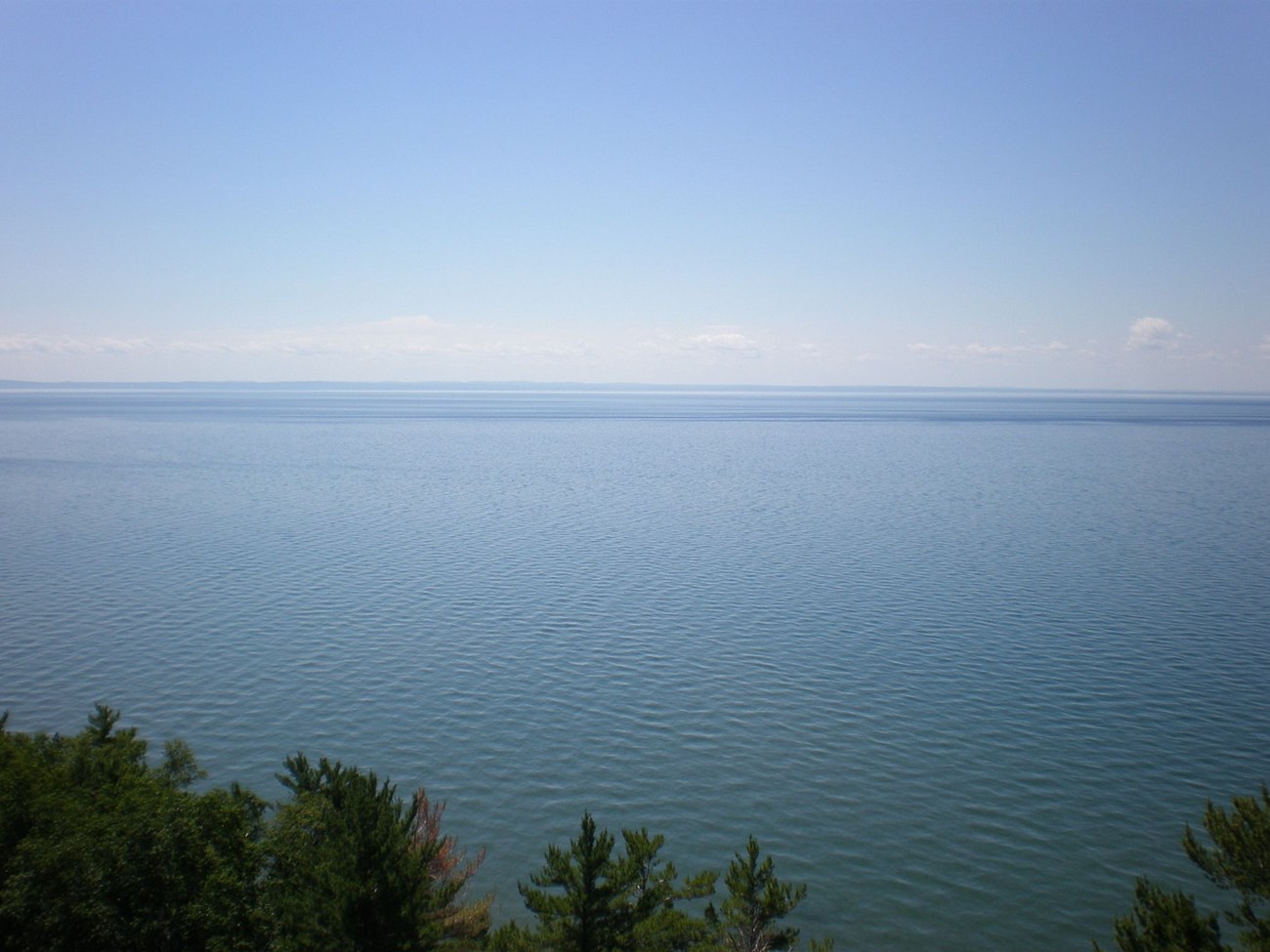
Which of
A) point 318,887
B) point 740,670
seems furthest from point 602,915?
point 740,670

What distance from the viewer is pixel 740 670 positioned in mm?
50781

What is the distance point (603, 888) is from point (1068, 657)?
1587 inches

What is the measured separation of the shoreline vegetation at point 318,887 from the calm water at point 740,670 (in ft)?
24.0

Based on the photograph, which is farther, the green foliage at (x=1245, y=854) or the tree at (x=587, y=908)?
the tree at (x=587, y=908)

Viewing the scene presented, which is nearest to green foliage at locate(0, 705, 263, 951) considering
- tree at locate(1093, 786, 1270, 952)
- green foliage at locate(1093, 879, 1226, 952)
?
tree at locate(1093, 786, 1270, 952)

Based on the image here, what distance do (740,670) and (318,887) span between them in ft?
107

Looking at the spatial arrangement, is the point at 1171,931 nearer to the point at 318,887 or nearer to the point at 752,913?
the point at 752,913

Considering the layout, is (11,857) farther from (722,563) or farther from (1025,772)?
(722,563)

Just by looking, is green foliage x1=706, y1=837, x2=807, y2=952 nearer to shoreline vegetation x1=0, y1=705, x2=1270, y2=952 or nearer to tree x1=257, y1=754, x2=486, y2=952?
shoreline vegetation x1=0, y1=705, x2=1270, y2=952

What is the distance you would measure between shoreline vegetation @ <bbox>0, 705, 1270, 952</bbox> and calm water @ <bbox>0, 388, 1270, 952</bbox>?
731 centimetres

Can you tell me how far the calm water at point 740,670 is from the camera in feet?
109

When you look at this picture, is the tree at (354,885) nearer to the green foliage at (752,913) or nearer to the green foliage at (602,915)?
the green foliage at (602,915)

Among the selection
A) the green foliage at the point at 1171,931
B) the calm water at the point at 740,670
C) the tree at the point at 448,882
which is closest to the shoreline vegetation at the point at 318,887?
the green foliage at the point at 1171,931

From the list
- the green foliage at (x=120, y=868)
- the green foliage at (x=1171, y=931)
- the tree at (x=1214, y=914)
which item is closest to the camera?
the green foliage at (x=1171, y=931)
